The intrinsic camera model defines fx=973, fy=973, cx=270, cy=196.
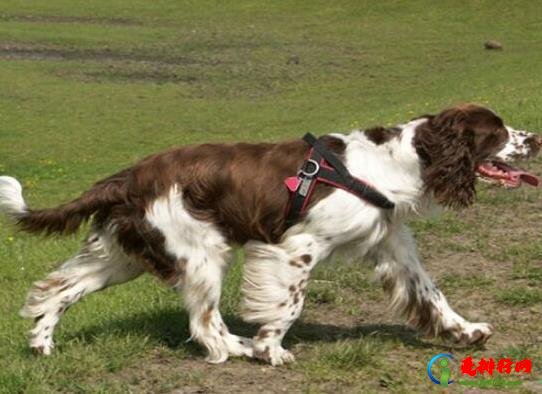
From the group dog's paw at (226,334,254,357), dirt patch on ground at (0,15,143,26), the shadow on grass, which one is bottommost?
dirt patch on ground at (0,15,143,26)

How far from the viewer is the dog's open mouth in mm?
5391

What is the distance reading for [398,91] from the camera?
22.8m

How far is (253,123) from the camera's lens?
1880cm

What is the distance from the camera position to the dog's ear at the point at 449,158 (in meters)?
5.25

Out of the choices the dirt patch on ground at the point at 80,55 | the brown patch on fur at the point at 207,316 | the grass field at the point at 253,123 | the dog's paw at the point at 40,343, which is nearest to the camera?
the grass field at the point at 253,123

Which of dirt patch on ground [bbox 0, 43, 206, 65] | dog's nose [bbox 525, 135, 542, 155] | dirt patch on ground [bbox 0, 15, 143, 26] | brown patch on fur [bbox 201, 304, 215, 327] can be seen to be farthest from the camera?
dirt patch on ground [bbox 0, 15, 143, 26]

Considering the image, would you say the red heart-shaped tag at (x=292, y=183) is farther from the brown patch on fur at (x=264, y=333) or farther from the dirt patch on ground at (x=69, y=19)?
the dirt patch on ground at (x=69, y=19)

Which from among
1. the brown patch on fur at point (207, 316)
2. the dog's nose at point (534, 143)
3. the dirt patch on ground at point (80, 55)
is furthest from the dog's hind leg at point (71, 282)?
the dirt patch on ground at point (80, 55)

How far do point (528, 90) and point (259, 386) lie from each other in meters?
14.5

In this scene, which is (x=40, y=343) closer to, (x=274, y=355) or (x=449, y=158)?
(x=274, y=355)

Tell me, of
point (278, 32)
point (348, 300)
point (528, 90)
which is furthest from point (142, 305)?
point (278, 32)

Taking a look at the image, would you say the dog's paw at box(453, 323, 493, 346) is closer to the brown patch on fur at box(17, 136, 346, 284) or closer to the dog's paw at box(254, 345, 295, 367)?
the dog's paw at box(254, 345, 295, 367)

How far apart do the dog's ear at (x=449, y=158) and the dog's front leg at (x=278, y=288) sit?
708 millimetres

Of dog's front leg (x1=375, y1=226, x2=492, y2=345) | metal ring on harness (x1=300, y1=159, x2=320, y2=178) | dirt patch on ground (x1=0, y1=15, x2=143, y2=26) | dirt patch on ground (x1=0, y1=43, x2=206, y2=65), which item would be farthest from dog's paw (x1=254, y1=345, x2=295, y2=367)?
dirt patch on ground (x1=0, y1=15, x2=143, y2=26)
